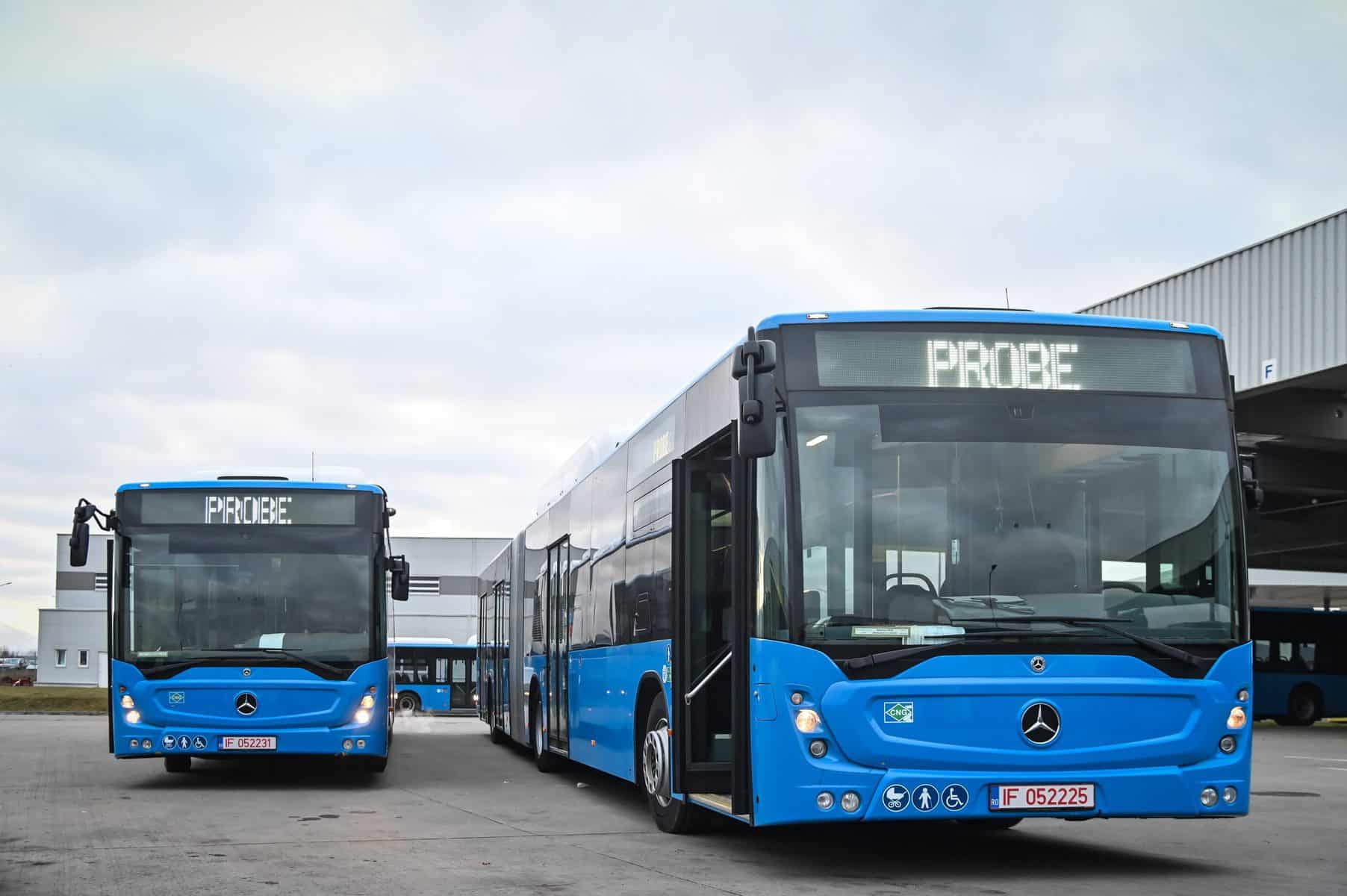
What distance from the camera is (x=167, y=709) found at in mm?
14516

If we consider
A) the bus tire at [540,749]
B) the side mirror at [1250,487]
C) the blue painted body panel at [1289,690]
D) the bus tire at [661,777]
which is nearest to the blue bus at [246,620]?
the bus tire at [540,749]

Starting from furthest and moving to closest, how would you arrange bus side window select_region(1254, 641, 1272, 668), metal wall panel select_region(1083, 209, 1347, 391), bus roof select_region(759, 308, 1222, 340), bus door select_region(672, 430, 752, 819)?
bus side window select_region(1254, 641, 1272, 668) < metal wall panel select_region(1083, 209, 1347, 391) < bus door select_region(672, 430, 752, 819) < bus roof select_region(759, 308, 1222, 340)

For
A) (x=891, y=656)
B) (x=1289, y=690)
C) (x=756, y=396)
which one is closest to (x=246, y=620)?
(x=756, y=396)

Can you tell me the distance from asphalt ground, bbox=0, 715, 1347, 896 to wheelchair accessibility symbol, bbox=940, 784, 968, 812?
472mm

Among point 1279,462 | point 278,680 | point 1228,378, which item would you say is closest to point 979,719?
point 1228,378

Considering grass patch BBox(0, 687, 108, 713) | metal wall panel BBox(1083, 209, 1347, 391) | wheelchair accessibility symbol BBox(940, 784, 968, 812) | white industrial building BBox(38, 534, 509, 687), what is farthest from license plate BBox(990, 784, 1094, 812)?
white industrial building BBox(38, 534, 509, 687)

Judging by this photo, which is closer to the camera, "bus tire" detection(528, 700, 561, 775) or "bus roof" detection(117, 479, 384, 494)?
"bus roof" detection(117, 479, 384, 494)

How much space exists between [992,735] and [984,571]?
90cm

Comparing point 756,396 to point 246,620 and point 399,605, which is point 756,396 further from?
point 399,605

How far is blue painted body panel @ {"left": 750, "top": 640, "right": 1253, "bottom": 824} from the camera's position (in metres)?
8.40

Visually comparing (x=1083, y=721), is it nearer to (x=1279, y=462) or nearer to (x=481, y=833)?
(x=481, y=833)

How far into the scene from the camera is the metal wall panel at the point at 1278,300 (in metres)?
22.4

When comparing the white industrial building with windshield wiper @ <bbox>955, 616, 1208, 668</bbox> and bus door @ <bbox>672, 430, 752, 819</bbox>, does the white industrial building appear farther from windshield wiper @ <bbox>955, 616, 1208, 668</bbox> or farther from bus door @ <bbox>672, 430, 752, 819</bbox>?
windshield wiper @ <bbox>955, 616, 1208, 668</bbox>

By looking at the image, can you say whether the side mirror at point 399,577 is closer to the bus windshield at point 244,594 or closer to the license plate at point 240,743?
the bus windshield at point 244,594
